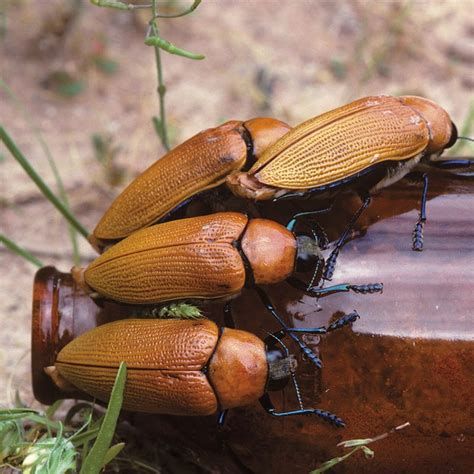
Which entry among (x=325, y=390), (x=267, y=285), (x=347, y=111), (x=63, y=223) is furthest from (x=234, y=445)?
(x=63, y=223)

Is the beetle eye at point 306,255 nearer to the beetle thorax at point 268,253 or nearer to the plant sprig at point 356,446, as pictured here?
the beetle thorax at point 268,253

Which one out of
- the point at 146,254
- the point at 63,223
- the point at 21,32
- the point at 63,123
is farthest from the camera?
the point at 21,32

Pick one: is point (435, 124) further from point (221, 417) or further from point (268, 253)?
point (221, 417)

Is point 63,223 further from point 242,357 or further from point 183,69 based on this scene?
point 242,357

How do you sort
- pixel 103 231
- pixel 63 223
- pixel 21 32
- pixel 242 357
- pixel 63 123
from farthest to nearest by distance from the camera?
pixel 21 32
pixel 63 123
pixel 63 223
pixel 103 231
pixel 242 357

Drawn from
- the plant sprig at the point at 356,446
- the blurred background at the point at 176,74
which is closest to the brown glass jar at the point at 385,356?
the plant sprig at the point at 356,446

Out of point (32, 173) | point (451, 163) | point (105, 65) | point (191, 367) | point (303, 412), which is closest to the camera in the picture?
point (191, 367)

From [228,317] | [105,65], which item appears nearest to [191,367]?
[228,317]
